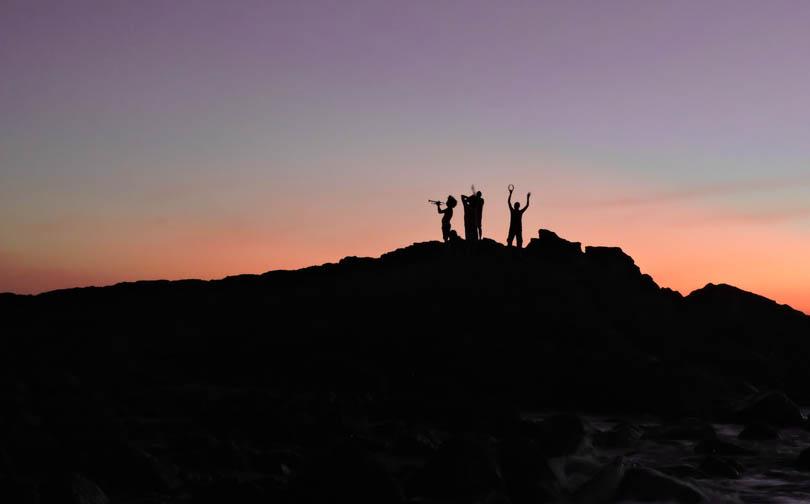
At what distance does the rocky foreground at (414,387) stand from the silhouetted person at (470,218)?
44 cm

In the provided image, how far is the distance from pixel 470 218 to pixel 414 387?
744 centimetres

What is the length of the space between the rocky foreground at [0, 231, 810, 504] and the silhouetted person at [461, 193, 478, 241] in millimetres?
439

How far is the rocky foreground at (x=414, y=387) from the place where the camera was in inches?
344

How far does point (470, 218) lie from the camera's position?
22.3 m

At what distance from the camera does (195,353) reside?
1802 centimetres

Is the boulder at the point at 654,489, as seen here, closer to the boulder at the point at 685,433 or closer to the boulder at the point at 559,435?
the boulder at the point at 559,435

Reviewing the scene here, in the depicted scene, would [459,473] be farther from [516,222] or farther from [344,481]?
[516,222]

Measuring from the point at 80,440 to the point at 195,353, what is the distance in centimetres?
825

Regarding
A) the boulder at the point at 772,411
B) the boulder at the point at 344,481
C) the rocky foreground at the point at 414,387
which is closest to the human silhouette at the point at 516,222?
the rocky foreground at the point at 414,387

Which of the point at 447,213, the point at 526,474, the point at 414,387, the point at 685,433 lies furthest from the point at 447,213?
the point at 526,474

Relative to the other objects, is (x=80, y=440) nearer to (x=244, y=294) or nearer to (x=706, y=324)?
(x=244, y=294)

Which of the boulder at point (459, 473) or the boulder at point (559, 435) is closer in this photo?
the boulder at point (459, 473)

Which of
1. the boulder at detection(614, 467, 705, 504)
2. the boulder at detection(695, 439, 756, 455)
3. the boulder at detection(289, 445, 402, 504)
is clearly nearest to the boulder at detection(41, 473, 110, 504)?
the boulder at detection(289, 445, 402, 504)

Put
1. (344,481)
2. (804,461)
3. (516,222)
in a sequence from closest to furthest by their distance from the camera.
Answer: (344,481), (804,461), (516,222)
